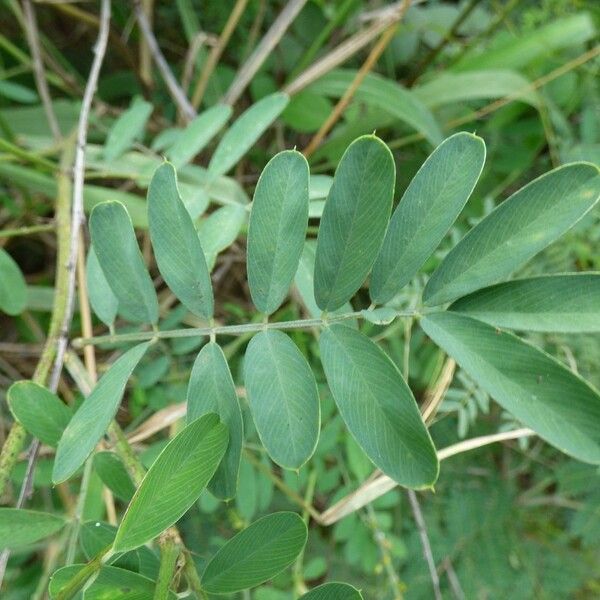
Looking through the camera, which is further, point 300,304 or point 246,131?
point 300,304

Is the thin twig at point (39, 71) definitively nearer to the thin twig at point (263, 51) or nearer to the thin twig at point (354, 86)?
the thin twig at point (263, 51)

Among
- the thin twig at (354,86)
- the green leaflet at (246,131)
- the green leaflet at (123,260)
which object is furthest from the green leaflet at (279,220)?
the thin twig at (354,86)

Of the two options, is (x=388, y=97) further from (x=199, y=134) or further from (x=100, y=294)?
(x=100, y=294)

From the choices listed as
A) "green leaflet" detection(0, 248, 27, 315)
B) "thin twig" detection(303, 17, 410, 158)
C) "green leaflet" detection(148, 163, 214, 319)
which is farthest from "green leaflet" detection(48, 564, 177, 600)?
"thin twig" detection(303, 17, 410, 158)

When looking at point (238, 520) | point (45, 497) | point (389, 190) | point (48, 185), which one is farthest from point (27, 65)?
point (389, 190)

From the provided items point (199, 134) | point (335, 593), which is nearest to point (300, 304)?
point (199, 134)

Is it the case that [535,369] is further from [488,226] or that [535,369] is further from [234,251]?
[234,251]
